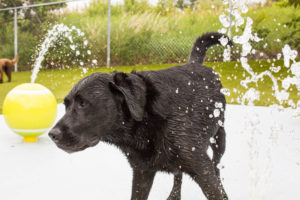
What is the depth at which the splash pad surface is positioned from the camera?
12.2 ft

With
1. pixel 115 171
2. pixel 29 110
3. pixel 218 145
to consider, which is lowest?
pixel 115 171

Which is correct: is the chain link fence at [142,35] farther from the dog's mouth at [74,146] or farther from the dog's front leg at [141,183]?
the dog's mouth at [74,146]

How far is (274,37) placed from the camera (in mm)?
12922

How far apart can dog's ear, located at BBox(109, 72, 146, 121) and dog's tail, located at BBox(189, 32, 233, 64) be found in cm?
124

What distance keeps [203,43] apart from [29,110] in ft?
8.81

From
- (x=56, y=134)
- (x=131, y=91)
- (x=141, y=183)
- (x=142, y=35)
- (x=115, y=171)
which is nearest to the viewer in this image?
(x=56, y=134)

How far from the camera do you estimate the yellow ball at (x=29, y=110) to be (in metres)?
5.27

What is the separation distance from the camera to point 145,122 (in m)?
2.66

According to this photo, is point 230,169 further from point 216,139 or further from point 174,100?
point 174,100

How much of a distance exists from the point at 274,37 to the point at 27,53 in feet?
30.1

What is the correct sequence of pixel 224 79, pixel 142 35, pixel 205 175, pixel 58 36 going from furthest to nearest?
pixel 58 36 < pixel 142 35 < pixel 224 79 < pixel 205 175

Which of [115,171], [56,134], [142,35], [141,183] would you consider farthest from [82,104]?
[142,35]

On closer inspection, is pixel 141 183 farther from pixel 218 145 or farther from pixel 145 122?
pixel 218 145

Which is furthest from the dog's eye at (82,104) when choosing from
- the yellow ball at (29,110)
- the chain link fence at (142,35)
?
the chain link fence at (142,35)
